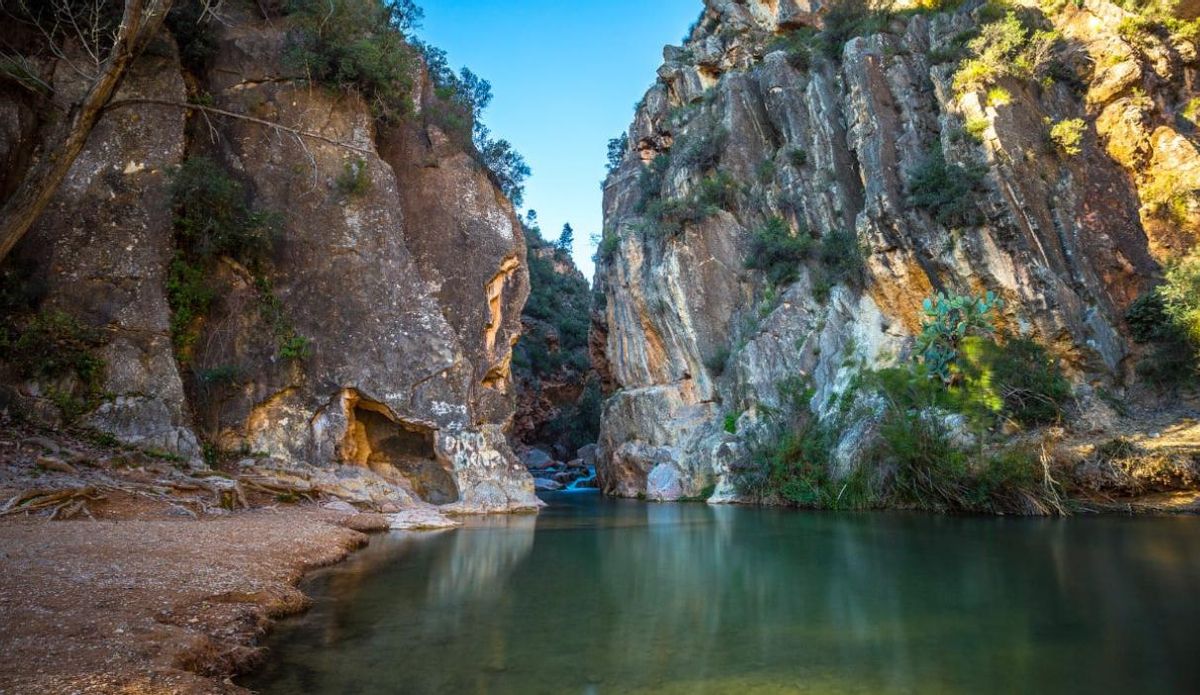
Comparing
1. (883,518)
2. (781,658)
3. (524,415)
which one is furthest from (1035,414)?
(524,415)

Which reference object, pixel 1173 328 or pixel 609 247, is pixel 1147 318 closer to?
pixel 1173 328

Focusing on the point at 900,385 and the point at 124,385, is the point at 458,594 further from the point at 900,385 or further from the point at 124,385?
the point at 900,385

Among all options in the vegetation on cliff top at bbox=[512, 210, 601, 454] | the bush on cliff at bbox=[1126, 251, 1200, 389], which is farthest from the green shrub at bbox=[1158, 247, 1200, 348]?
the vegetation on cliff top at bbox=[512, 210, 601, 454]

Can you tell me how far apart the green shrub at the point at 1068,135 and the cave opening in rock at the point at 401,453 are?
84.0 ft

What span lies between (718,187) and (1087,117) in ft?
51.8

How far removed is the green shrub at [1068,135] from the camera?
2323 cm

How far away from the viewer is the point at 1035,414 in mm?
17953

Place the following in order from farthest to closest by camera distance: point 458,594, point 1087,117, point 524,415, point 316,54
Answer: point 524,415 → point 1087,117 → point 316,54 → point 458,594

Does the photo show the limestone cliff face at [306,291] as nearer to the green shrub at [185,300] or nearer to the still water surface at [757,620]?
the green shrub at [185,300]

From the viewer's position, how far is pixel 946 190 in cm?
2288

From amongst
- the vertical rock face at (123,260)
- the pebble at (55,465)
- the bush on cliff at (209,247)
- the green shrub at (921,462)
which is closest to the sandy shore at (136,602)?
the pebble at (55,465)

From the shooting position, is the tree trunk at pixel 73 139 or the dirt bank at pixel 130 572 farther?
the tree trunk at pixel 73 139

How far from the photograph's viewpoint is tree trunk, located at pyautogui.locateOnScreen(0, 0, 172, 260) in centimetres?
643

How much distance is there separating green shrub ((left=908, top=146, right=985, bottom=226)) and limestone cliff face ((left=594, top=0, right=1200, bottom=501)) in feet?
1.25
